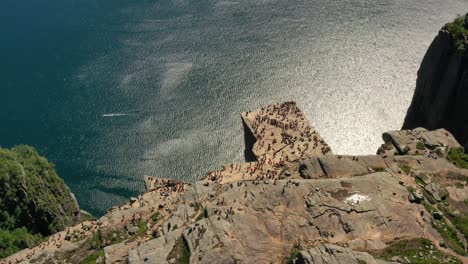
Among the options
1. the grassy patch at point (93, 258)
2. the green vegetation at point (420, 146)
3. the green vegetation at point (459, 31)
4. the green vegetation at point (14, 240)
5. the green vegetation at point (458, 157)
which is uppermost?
the green vegetation at point (459, 31)

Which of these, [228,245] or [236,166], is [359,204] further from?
[236,166]

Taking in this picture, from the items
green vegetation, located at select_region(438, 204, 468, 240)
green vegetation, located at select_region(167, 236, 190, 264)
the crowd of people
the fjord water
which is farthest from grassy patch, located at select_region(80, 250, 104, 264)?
the fjord water

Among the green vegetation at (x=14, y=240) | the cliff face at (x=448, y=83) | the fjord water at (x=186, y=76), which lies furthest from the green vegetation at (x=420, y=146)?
the green vegetation at (x=14, y=240)

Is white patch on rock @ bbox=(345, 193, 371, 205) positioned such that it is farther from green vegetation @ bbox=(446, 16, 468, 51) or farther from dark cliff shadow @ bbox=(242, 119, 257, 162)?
green vegetation @ bbox=(446, 16, 468, 51)

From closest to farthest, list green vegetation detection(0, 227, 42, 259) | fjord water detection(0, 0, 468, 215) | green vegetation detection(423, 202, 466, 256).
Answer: green vegetation detection(423, 202, 466, 256), green vegetation detection(0, 227, 42, 259), fjord water detection(0, 0, 468, 215)

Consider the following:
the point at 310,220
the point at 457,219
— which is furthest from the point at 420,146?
the point at 310,220

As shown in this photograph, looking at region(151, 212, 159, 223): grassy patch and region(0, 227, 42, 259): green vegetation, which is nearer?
region(151, 212, 159, 223): grassy patch

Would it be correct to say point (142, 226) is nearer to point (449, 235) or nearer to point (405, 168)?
point (405, 168)

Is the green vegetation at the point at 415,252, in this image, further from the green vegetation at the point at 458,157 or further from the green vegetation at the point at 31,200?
the green vegetation at the point at 31,200

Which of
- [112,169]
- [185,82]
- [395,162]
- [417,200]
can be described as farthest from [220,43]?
[417,200]
